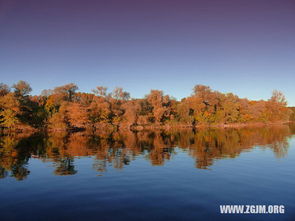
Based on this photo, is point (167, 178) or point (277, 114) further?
point (277, 114)

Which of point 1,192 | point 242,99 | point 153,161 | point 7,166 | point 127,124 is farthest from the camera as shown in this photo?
point 242,99

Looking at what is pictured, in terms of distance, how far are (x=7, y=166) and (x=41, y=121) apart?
232 ft

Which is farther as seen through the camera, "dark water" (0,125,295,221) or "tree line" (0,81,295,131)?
"tree line" (0,81,295,131)

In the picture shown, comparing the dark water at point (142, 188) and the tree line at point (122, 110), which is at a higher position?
the tree line at point (122, 110)

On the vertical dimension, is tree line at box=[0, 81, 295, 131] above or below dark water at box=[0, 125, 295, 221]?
above

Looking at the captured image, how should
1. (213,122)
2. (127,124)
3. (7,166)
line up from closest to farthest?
1. (7,166)
2. (127,124)
3. (213,122)

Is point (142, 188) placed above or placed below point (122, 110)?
below

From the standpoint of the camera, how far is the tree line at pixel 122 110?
81188 mm

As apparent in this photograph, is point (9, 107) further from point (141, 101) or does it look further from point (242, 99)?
point (242, 99)

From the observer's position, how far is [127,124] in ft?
313

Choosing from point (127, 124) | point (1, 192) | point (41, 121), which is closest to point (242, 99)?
point (127, 124)

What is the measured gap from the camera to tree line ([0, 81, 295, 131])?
81188mm

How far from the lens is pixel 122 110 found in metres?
98.9

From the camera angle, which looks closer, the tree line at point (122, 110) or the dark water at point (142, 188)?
the dark water at point (142, 188)
